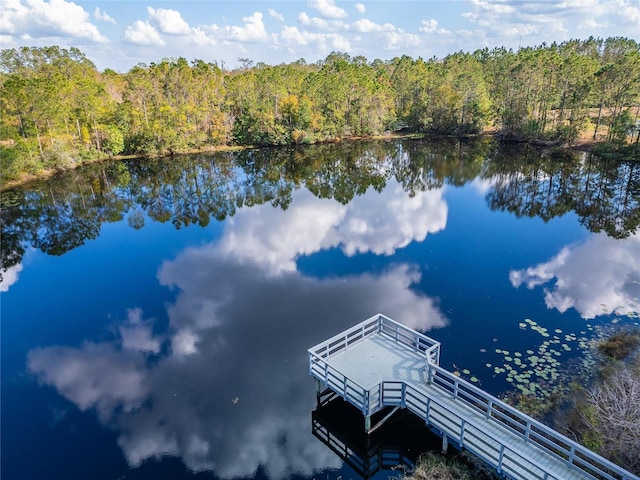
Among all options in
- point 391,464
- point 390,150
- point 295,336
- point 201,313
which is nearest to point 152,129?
point 390,150

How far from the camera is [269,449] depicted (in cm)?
1232

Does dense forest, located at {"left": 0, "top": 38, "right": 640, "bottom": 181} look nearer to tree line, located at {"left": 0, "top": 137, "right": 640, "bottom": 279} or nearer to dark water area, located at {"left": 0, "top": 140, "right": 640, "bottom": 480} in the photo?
tree line, located at {"left": 0, "top": 137, "right": 640, "bottom": 279}

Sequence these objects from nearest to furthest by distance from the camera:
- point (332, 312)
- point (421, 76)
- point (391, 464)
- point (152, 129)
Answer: point (391, 464)
point (332, 312)
point (152, 129)
point (421, 76)

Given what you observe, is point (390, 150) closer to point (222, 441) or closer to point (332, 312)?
point (332, 312)

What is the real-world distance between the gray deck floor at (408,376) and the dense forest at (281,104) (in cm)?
4095

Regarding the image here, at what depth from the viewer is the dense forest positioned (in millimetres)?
46188

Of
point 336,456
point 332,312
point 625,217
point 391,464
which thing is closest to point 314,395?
point 336,456

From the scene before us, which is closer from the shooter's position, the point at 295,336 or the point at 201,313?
the point at 295,336

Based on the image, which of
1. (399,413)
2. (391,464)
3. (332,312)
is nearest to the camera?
(391,464)

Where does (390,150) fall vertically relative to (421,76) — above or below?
below

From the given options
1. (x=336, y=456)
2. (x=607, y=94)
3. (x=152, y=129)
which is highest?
(x=607, y=94)

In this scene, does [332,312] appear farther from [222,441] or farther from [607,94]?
[607,94]

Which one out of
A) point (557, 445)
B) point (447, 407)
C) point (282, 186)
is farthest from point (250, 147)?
point (557, 445)

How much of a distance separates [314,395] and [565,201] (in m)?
29.6
